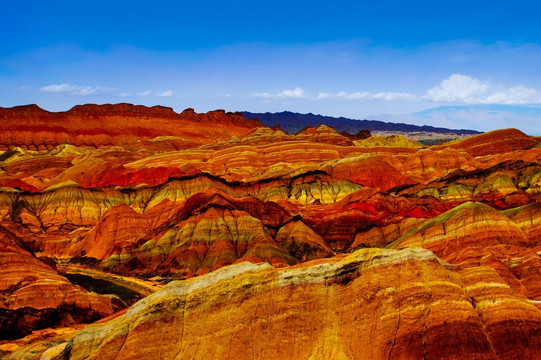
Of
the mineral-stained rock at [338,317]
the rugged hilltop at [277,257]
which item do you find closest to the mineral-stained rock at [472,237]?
the rugged hilltop at [277,257]

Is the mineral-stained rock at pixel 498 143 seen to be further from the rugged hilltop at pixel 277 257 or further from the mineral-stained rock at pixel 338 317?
the mineral-stained rock at pixel 338 317

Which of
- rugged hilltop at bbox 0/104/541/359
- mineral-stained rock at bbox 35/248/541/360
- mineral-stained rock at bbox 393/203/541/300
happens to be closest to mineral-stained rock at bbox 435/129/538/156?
rugged hilltop at bbox 0/104/541/359

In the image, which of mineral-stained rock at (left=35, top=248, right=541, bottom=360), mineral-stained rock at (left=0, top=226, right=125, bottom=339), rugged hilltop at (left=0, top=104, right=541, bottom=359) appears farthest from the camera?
mineral-stained rock at (left=0, top=226, right=125, bottom=339)

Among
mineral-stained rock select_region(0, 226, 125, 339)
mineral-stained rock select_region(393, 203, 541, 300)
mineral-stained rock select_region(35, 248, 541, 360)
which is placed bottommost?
mineral-stained rock select_region(0, 226, 125, 339)

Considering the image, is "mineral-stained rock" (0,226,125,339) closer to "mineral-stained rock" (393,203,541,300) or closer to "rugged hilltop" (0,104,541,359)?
"rugged hilltop" (0,104,541,359)

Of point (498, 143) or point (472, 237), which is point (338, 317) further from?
point (498, 143)

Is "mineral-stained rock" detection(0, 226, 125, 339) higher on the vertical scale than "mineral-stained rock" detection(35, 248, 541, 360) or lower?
lower

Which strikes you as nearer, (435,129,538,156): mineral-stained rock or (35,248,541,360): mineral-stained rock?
(35,248,541,360): mineral-stained rock
